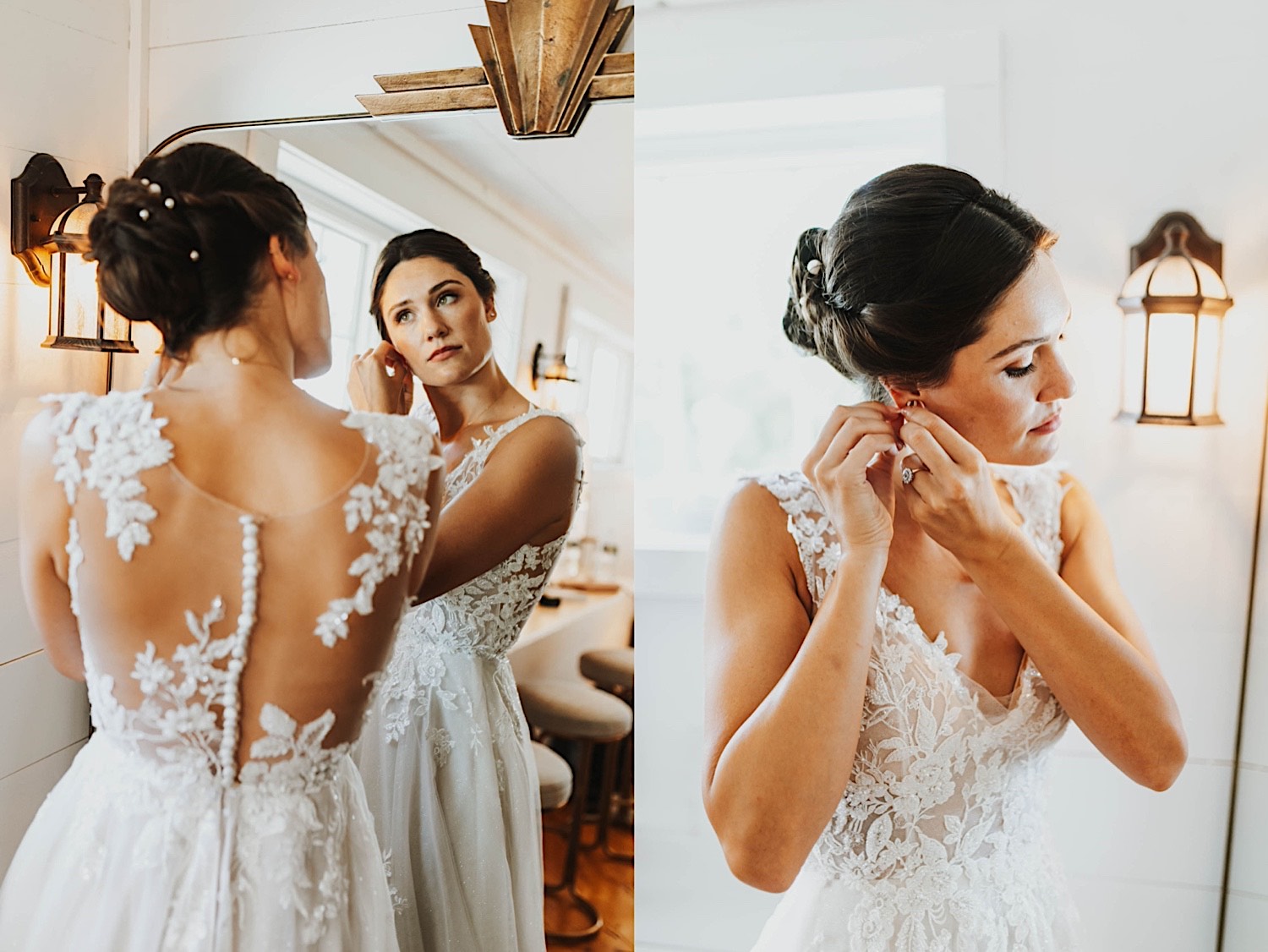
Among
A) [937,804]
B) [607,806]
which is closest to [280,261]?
[607,806]

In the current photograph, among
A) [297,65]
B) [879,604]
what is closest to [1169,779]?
[879,604]

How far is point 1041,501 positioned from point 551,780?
0.70 m

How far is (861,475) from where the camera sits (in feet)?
3.50

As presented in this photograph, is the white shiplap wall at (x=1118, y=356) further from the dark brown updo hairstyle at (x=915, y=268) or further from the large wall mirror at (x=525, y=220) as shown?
the large wall mirror at (x=525, y=220)

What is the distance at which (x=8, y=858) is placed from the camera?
147 centimetres

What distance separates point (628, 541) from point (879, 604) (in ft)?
1.17

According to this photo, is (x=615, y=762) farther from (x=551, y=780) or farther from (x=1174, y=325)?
(x=1174, y=325)

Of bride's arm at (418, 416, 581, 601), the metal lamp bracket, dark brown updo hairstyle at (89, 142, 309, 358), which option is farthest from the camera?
the metal lamp bracket

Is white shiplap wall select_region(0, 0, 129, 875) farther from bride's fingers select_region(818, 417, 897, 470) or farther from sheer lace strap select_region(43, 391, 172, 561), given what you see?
bride's fingers select_region(818, 417, 897, 470)

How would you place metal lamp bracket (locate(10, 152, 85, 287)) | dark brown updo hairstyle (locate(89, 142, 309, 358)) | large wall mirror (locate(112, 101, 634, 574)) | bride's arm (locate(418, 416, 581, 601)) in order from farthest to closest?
metal lamp bracket (locate(10, 152, 85, 287)) → large wall mirror (locate(112, 101, 634, 574)) → bride's arm (locate(418, 416, 581, 601)) → dark brown updo hairstyle (locate(89, 142, 309, 358))

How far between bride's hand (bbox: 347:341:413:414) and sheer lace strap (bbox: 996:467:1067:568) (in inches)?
26.9

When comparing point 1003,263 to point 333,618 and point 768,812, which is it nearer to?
point 768,812

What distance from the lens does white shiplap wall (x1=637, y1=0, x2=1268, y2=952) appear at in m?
1.07

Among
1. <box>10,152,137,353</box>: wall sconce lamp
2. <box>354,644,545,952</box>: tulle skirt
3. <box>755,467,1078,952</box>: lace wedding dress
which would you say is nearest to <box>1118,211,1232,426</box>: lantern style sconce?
<box>755,467,1078,952</box>: lace wedding dress
